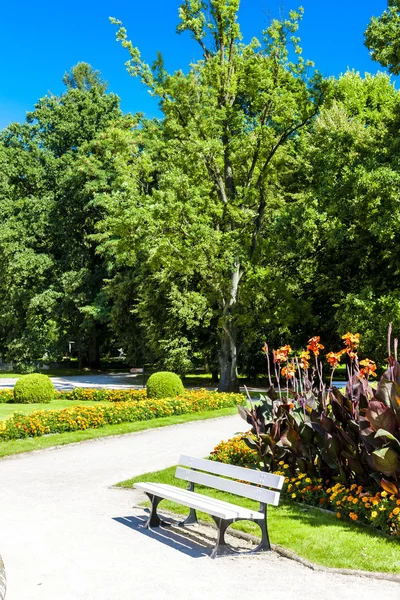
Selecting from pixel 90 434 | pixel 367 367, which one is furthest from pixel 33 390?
pixel 367 367

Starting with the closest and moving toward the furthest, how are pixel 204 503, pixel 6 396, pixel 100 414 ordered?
pixel 204 503 → pixel 100 414 → pixel 6 396

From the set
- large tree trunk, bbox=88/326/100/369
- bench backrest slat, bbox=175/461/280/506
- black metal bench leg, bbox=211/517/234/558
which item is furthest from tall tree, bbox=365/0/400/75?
large tree trunk, bbox=88/326/100/369

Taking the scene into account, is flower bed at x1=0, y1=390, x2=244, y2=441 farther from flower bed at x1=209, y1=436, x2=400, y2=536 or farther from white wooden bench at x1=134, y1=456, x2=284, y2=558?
white wooden bench at x1=134, y1=456, x2=284, y2=558

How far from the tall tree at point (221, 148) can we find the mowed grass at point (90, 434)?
7030mm

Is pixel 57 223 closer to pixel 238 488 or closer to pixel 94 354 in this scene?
pixel 94 354

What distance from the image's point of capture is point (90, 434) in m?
13.7

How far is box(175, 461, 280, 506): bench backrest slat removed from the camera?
5.93 metres

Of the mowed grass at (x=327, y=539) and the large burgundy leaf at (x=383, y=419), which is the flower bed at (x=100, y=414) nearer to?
the mowed grass at (x=327, y=539)

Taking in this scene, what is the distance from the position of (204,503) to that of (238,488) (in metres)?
0.36

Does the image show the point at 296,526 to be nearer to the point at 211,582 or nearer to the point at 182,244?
the point at 211,582

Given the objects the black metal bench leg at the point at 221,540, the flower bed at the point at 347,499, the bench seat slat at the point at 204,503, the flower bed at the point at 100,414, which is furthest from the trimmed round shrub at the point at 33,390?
the black metal bench leg at the point at 221,540

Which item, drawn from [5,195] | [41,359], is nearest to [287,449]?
[41,359]

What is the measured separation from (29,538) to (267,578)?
8.45ft

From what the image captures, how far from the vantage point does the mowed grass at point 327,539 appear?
5.62m
